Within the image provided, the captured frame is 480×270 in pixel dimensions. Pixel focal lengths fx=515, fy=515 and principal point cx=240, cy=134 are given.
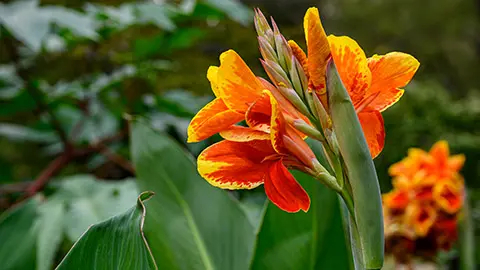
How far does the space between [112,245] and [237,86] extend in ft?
0.45

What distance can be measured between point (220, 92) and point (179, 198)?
25cm

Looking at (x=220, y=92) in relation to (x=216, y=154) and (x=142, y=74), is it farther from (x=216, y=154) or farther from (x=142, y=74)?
(x=142, y=74)

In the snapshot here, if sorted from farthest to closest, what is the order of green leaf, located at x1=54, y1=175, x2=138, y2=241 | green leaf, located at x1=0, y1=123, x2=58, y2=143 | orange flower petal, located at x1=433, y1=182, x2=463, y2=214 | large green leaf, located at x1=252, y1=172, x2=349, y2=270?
green leaf, located at x1=0, y1=123, x2=58, y2=143 < orange flower petal, located at x1=433, y1=182, x2=463, y2=214 < green leaf, located at x1=54, y1=175, x2=138, y2=241 < large green leaf, located at x1=252, y1=172, x2=349, y2=270

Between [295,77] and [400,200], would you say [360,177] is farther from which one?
[400,200]

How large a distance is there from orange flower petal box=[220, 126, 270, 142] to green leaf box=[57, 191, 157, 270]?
7 centimetres

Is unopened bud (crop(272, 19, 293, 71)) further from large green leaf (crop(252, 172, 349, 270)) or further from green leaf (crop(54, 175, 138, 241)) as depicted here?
green leaf (crop(54, 175, 138, 241))

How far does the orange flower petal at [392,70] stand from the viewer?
0.32m

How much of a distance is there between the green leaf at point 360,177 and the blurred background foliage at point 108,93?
483 mm

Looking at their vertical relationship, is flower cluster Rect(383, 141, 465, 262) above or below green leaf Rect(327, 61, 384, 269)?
below

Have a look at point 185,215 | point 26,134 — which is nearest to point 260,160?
point 185,215

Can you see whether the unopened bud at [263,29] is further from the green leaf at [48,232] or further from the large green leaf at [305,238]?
the green leaf at [48,232]

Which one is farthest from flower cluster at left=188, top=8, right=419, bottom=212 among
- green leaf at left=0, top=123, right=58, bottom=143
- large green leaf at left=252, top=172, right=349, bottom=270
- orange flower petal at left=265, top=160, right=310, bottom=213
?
green leaf at left=0, top=123, right=58, bottom=143

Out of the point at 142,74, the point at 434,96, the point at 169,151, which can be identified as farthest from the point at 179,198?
the point at 434,96

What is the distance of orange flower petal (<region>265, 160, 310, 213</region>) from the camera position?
0.32 meters
